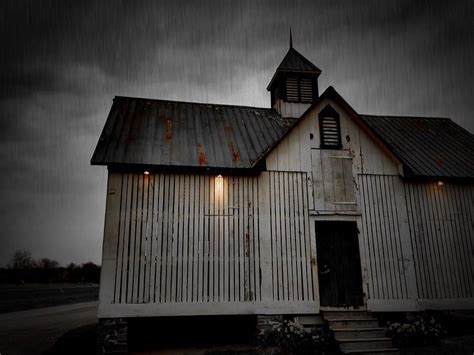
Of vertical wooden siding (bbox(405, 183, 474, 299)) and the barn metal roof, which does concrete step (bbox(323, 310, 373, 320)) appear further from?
the barn metal roof

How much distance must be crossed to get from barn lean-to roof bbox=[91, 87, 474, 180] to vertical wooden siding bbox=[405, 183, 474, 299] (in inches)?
26.6

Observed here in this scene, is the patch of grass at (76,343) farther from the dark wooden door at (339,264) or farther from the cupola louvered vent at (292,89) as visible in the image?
the cupola louvered vent at (292,89)

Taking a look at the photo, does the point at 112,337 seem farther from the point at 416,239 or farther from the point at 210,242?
the point at 416,239

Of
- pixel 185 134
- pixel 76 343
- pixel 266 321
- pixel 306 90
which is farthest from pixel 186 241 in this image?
pixel 306 90

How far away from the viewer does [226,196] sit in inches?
412

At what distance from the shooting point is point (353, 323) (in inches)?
373

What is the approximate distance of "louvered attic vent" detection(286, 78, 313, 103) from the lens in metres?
14.8

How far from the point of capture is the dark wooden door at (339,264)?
10.2 meters

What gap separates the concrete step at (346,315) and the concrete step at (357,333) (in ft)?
1.83

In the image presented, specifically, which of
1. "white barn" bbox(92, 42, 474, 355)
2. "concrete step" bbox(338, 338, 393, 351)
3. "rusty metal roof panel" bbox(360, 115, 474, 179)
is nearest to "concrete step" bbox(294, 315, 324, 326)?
"white barn" bbox(92, 42, 474, 355)

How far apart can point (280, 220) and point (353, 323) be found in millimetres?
3638

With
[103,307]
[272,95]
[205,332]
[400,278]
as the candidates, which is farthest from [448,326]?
[272,95]

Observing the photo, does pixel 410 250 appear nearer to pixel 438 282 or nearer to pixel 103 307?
pixel 438 282

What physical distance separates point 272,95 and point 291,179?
6682 mm
